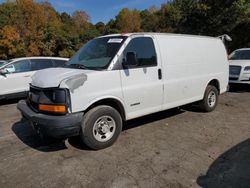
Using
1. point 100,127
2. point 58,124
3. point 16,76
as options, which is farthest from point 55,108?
point 16,76

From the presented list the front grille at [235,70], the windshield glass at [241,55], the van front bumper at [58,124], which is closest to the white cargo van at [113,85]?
the van front bumper at [58,124]

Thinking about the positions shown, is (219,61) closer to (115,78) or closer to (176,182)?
(115,78)

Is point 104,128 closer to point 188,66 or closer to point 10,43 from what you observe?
point 188,66

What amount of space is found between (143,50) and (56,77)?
1.81 m

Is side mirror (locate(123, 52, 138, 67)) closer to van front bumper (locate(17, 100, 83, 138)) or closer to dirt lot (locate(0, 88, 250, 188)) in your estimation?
van front bumper (locate(17, 100, 83, 138))

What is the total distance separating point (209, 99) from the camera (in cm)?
695

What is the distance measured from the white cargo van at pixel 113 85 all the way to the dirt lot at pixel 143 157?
47cm

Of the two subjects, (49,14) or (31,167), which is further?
(49,14)

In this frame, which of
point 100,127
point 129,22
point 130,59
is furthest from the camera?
point 129,22

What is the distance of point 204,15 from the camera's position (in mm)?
21531

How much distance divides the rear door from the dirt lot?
0.62 m

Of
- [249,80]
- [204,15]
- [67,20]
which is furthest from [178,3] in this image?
[67,20]

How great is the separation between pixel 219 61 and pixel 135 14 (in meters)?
58.7

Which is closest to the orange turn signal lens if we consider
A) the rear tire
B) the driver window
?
the driver window
